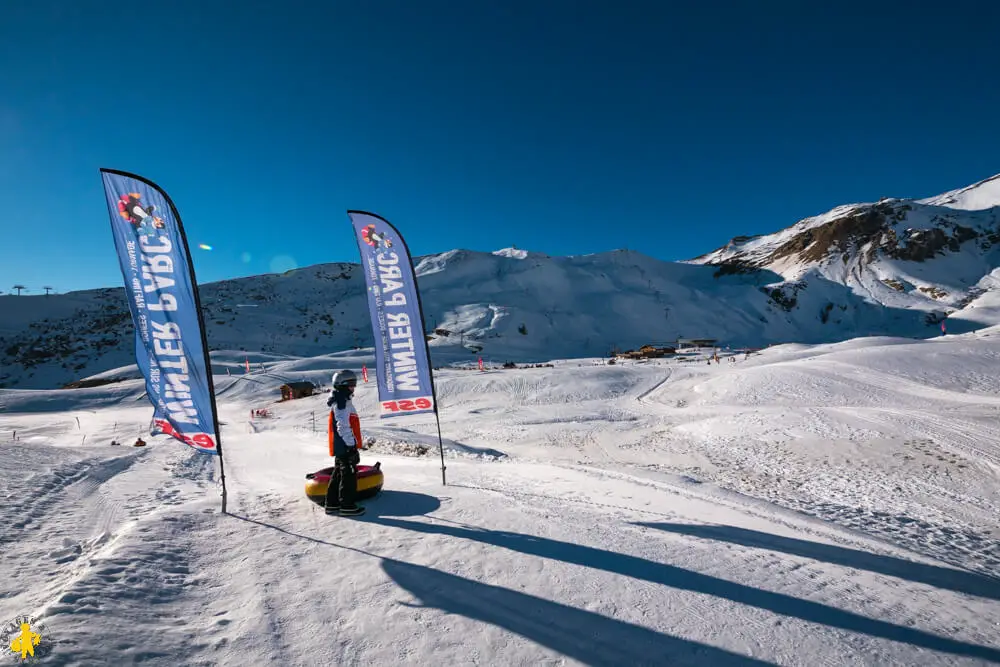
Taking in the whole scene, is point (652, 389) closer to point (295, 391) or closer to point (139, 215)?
point (139, 215)

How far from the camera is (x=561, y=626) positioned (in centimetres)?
329

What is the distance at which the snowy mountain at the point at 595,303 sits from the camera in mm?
54719

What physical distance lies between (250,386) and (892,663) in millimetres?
40299

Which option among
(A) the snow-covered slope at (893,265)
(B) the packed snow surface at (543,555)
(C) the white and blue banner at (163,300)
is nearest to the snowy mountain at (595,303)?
(A) the snow-covered slope at (893,265)

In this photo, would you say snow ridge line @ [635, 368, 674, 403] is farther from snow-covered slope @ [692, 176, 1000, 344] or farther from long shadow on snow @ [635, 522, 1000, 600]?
snow-covered slope @ [692, 176, 1000, 344]

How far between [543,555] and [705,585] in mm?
1586

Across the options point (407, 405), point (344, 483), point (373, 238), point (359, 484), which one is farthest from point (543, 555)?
point (373, 238)

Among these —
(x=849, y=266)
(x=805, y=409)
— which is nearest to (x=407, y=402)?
(x=805, y=409)

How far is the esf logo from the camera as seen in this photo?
8.59 m

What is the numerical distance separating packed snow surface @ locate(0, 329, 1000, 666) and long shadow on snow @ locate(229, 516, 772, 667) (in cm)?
2

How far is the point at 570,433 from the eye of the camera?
15930 millimetres

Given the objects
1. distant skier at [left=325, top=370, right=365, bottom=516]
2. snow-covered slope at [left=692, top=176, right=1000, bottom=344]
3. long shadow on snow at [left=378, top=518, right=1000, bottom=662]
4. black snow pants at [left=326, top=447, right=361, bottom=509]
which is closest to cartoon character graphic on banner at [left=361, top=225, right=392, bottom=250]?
distant skier at [left=325, top=370, right=365, bottom=516]

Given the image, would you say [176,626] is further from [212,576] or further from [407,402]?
[407,402]

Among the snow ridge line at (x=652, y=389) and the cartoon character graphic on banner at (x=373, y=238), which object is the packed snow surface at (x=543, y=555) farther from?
the snow ridge line at (x=652, y=389)
